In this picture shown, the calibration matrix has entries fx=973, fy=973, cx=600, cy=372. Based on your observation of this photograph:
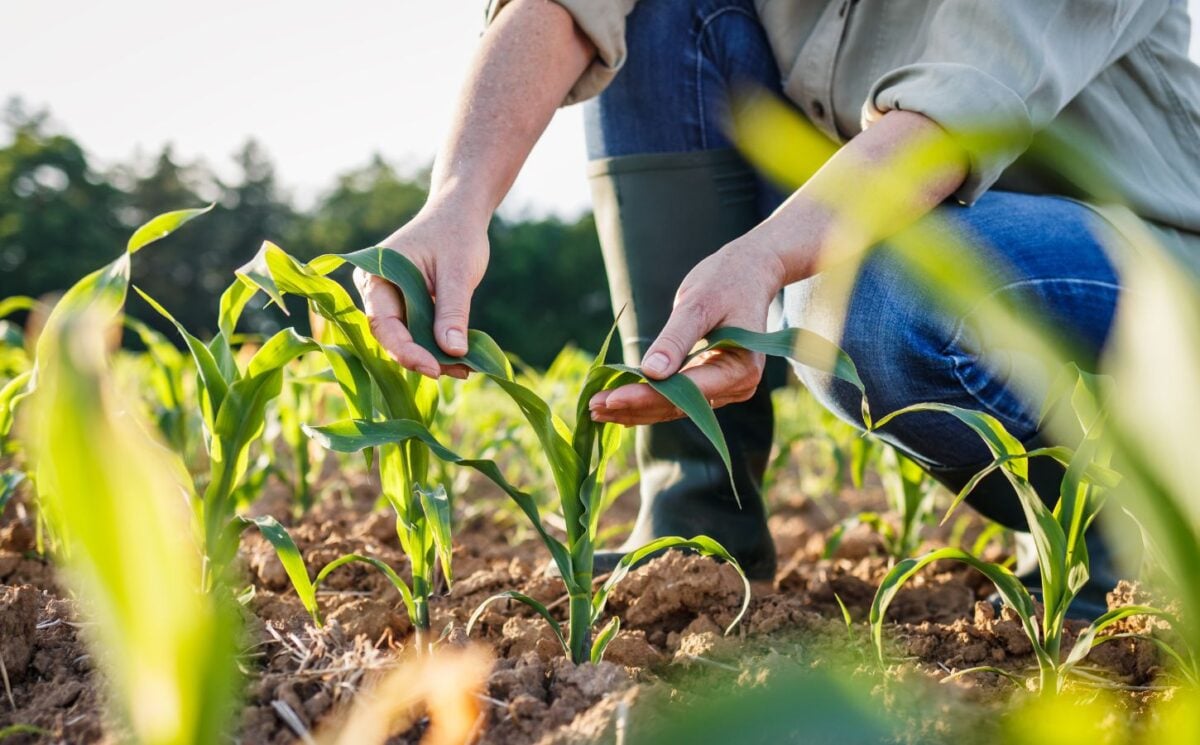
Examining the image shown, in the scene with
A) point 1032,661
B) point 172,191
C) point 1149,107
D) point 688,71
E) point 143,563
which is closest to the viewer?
point 143,563

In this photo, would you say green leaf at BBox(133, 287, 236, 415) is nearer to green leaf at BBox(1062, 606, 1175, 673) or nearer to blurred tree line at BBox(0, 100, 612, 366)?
green leaf at BBox(1062, 606, 1175, 673)

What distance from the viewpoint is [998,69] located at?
127 cm

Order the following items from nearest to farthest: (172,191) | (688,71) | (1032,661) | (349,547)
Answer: (1032,661)
(349,547)
(688,71)
(172,191)

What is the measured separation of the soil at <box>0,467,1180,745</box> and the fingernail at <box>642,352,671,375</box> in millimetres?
288

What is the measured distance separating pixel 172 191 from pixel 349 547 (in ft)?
103

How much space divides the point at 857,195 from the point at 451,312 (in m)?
0.51

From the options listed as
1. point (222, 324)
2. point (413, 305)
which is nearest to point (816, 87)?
point (413, 305)

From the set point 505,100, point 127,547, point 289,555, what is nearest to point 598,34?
point 505,100

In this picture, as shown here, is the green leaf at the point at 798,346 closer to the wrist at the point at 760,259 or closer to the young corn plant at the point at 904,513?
the wrist at the point at 760,259

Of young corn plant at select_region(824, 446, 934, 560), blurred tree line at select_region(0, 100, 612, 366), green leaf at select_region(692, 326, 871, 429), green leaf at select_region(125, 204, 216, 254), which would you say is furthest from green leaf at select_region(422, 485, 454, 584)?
blurred tree line at select_region(0, 100, 612, 366)

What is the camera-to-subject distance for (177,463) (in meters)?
1.27

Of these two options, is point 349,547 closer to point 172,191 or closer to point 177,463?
point 177,463

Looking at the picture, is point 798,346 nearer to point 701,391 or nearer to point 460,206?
point 701,391

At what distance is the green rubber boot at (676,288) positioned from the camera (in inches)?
64.7
